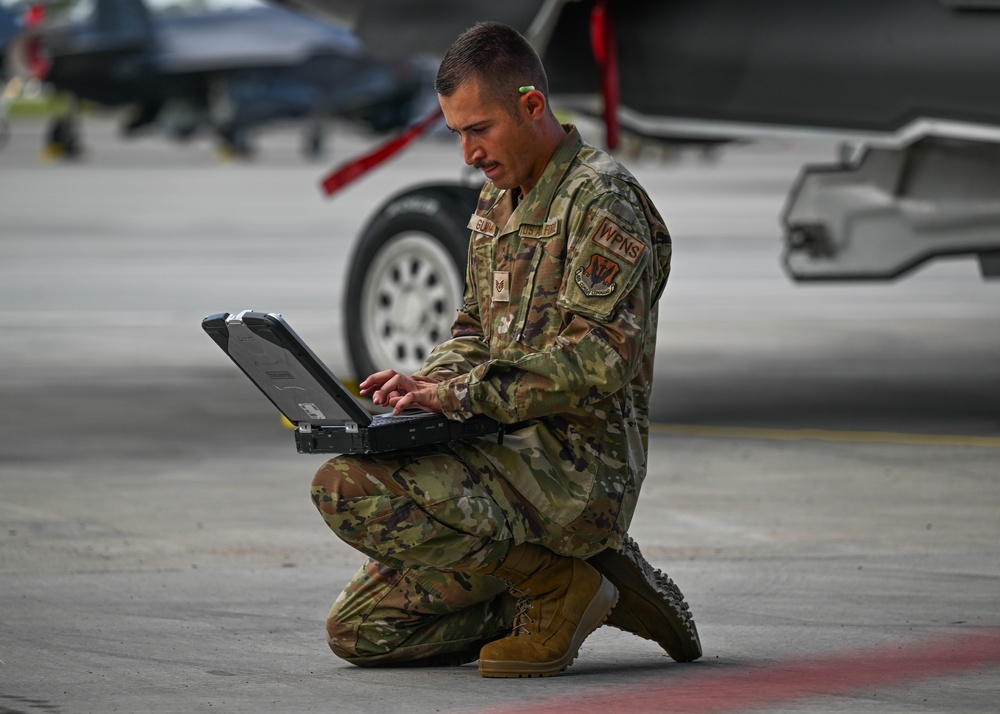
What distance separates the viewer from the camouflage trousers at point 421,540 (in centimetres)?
418

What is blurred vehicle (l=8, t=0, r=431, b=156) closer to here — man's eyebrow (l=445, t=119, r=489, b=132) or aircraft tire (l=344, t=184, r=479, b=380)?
aircraft tire (l=344, t=184, r=479, b=380)

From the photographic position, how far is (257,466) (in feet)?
25.9

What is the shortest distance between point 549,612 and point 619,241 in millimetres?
898

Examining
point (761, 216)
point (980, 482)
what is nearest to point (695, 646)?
point (980, 482)

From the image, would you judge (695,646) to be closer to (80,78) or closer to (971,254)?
(971,254)

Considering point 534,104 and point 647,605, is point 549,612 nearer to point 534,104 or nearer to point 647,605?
point 647,605

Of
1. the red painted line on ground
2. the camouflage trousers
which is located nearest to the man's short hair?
the camouflage trousers

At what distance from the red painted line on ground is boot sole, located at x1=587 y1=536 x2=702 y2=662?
0.13m

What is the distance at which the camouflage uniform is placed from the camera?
4.18 metres

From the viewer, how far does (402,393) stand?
168 inches

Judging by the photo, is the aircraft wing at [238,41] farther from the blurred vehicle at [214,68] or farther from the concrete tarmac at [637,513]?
the concrete tarmac at [637,513]

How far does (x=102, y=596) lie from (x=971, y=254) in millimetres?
4836

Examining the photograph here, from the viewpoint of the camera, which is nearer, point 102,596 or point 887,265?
point 102,596

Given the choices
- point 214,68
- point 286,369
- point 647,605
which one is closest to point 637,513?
point 647,605
